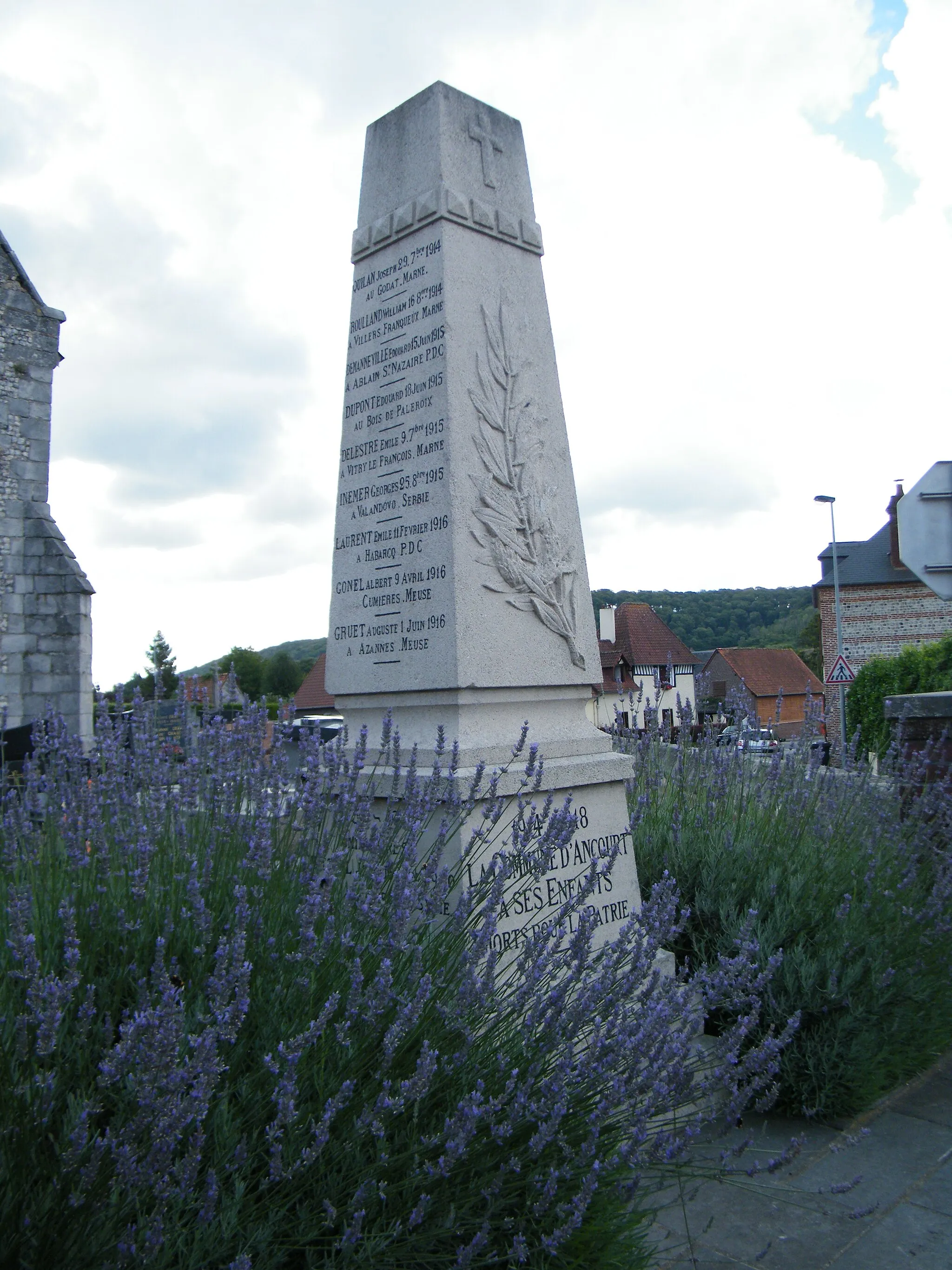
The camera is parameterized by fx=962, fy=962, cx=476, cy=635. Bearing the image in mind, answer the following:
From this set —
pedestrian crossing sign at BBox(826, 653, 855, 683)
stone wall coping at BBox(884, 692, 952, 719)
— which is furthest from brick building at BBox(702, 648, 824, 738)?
stone wall coping at BBox(884, 692, 952, 719)

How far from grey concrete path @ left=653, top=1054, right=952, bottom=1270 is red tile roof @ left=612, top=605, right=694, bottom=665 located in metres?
38.2

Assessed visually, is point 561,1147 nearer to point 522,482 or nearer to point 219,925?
point 219,925

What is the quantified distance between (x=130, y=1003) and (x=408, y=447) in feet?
8.76

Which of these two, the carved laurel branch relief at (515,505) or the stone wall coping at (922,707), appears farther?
the stone wall coping at (922,707)

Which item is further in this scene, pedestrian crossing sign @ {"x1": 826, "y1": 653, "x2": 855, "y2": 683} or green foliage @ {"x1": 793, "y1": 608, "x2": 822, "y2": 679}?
green foliage @ {"x1": 793, "y1": 608, "x2": 822, "y2": 679}

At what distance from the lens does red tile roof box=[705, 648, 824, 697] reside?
57188 millimetres

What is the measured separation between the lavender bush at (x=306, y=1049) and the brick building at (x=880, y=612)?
3881 centimetres

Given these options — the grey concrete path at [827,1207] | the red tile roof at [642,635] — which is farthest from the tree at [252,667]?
the grey concrete path at [827,1207]

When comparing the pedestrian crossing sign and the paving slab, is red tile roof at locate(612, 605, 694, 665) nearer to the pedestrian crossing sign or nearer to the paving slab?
the pedestrian crossing sign

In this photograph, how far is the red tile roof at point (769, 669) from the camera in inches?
2251

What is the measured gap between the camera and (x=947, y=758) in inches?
249

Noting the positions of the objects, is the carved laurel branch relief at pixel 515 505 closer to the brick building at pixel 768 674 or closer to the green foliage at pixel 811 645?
the brick building at pixel 768 674

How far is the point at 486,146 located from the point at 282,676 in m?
64.5

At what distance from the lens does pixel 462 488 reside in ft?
13.0
